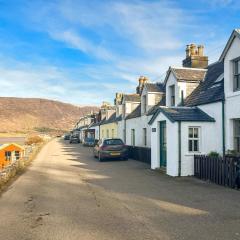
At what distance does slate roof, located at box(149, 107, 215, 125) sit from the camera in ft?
53.3

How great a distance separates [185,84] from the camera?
67.3 ft

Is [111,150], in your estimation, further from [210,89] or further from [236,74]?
[236,74]

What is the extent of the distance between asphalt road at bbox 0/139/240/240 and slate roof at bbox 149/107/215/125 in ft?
10.6

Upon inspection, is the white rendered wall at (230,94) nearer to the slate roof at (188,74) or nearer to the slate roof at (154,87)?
the slate roof at (188,74)

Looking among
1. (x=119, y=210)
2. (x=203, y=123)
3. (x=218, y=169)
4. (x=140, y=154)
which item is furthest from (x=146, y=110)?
(x=119, y=210)

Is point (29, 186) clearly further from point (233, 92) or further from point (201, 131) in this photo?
point (233, 92)

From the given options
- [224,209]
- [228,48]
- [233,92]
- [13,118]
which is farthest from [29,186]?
[13,118]

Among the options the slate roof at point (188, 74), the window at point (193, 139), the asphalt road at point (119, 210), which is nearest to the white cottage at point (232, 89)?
the window at point (193, 139)

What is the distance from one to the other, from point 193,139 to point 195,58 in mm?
10382

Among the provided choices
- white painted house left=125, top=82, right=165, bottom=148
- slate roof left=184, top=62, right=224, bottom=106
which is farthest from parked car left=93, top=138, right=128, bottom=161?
slate roof left=184, top=62, right=224, bottom=106

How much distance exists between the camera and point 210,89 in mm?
17953

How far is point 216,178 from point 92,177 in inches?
219

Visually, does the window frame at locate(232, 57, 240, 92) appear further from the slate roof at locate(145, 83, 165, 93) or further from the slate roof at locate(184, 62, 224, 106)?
the slate roof at locate(145, 83, 165, 93)

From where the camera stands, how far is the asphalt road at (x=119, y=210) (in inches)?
274
